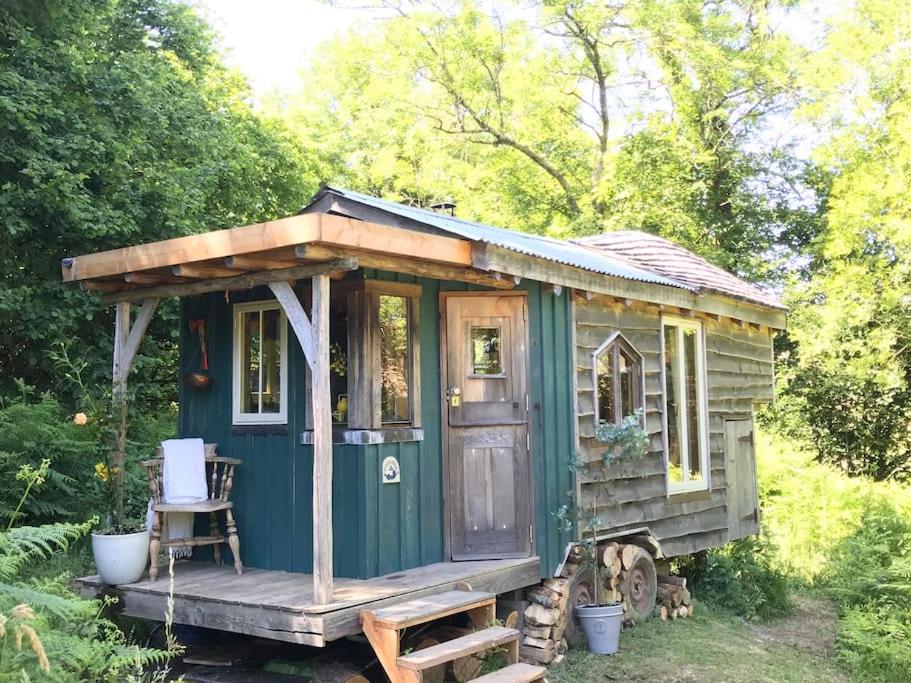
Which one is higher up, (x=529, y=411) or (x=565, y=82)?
(x=565, y=82)

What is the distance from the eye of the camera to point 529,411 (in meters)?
6.62

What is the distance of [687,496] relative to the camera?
8.42 m

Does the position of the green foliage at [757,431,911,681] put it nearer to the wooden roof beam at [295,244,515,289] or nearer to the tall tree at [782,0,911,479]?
the tall tree at [782,0,911,479]

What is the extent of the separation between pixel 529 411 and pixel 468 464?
2.09 feet

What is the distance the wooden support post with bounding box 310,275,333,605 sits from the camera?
15.8ft

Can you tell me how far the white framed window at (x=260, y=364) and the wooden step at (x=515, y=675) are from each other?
2.36 meters

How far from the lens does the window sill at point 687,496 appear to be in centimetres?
818

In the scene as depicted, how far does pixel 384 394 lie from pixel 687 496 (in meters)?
3.89

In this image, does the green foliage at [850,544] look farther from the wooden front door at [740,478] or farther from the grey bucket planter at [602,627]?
the grey bucket planter at [602,627]

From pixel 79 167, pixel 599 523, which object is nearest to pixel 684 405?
pixel 599 523

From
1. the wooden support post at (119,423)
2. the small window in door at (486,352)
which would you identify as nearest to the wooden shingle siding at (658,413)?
the small window in door at (486,352)

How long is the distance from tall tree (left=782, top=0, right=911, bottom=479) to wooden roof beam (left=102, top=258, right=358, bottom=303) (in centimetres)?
1338

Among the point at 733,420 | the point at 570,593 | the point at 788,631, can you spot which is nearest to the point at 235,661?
the point at 570,593

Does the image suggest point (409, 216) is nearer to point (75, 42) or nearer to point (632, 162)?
point (75, 42)
